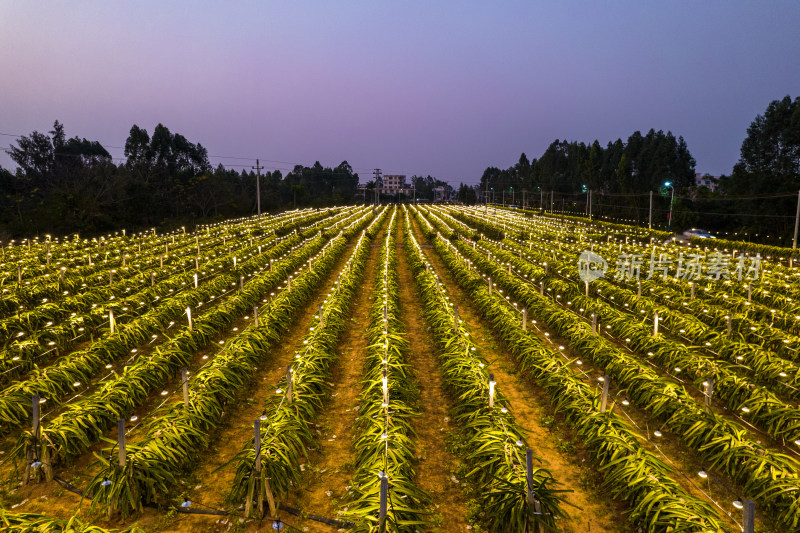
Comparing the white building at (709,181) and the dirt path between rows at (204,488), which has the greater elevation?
the white building at (709,181)

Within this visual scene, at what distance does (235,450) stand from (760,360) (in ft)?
27.6

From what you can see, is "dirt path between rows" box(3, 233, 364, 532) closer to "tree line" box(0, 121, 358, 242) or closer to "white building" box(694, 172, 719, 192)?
"tree line" box(0, 121, 358, 242)

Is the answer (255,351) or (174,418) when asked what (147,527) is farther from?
(255,351)

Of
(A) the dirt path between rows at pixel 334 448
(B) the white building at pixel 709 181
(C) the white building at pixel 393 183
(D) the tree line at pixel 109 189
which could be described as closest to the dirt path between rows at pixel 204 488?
(A) the dirt path between rows at pixel 334 448

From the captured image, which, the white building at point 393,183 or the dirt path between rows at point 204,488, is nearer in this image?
the dirt path between rows at point 204,488

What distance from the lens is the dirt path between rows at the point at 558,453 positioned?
14.8 ft

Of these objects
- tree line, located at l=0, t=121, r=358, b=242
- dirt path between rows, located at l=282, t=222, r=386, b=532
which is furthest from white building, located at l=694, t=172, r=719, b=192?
dirt path between rows, located at l=282, t=222, r=386, b=532

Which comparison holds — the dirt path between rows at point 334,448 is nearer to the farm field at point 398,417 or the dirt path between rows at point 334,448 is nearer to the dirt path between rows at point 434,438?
the farm field at point 398,417

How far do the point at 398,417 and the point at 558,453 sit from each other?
2.13 meters

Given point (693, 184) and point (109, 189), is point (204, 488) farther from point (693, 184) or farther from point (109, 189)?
point (693, 184)

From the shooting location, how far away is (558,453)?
5.73 meters

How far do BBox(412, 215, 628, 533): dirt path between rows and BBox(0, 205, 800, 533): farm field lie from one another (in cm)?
3

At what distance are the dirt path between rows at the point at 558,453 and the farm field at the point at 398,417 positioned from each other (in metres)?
0.03

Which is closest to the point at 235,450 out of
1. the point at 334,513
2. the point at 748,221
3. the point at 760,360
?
the point at 334,513
